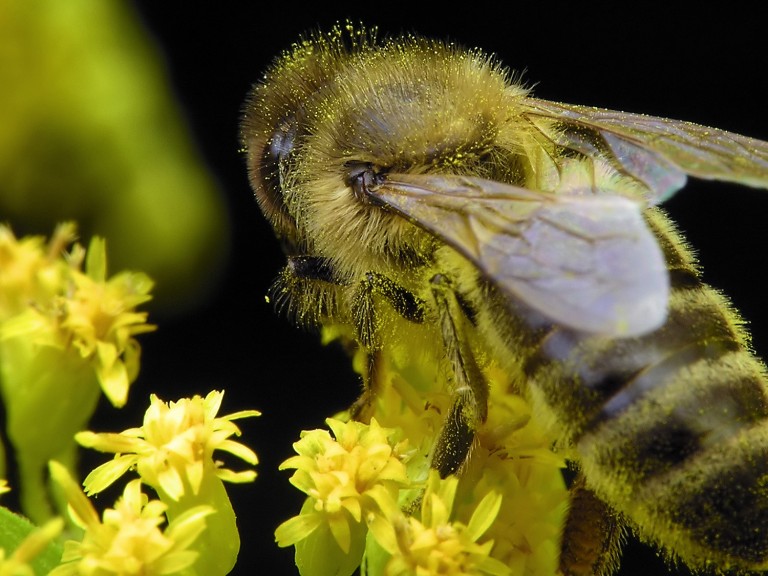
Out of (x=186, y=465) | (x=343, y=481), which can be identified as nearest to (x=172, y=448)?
(x=186, y=465)

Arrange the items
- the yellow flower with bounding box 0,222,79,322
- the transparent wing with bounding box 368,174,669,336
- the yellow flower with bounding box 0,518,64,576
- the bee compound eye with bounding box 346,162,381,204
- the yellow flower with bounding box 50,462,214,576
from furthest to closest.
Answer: the yellow flower with bounding box 0,222,79,322
the bee compound eye with bounding box 346,162,381,204
the yellow flower with bounding box 50,462,214,576
the yellow flower with bounding box 0,518,64,576
the transparent wing with bounding box 368,174,669,336

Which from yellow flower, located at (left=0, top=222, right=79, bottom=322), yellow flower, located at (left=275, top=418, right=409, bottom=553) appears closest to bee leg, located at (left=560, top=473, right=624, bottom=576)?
yellow flower, located at (left=275, top=418, right=409, bottom=553)

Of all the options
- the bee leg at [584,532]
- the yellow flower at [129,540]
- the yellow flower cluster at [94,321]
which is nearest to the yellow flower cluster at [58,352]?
the yellow flower cluster at [94,321]

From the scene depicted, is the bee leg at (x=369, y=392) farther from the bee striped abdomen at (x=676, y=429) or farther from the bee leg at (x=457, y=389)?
the bee striped abdomen at (x=676, y=429)

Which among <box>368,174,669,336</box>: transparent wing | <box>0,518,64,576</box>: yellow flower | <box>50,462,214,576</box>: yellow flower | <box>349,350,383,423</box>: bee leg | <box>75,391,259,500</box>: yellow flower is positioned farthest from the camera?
<box>349,350,383,423</box>: bee leg

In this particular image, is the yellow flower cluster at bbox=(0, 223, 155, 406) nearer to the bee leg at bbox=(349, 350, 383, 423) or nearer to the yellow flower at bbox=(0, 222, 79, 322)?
the yellow flower at bbox=(0, 222, 79, 322)

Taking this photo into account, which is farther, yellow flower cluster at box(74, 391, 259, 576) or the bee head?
the bee head

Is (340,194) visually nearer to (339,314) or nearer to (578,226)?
(339,314)

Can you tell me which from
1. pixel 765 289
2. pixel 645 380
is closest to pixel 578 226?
pixel 645 380
